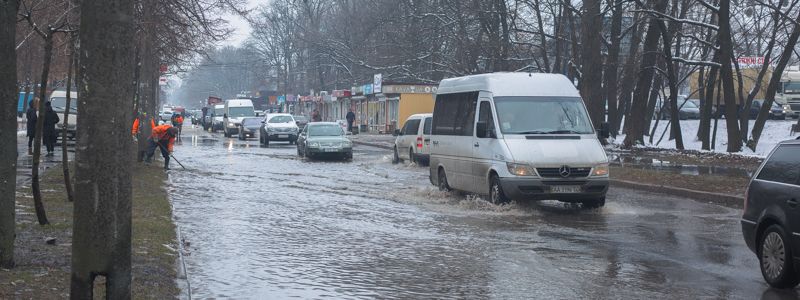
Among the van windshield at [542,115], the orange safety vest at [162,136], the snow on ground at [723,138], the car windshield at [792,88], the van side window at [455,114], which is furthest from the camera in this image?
the car windshield at [792,88]

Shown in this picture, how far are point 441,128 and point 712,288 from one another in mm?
10355

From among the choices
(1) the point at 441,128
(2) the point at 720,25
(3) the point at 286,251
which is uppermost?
(2) the point at 720,25

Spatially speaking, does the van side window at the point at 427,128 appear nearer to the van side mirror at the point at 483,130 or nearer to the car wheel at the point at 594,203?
the van side mirror at the point at 483,130

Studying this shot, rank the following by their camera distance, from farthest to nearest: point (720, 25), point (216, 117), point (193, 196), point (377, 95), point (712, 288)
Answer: point (216, 117) → point (377, 95) → point (720, 25) → point (193, 196) → point (712, 288)

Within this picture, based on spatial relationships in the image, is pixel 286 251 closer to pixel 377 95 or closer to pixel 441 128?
pixel 441 128

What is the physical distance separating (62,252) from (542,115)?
917cm

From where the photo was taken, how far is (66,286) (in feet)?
24.3

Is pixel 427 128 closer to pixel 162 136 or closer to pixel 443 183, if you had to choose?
pixel 162 136

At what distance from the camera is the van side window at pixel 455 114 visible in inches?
674

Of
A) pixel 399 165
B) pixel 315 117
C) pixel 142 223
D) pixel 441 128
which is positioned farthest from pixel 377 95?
pixel 142 223

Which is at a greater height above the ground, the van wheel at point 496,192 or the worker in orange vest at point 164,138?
the worker in orange vest at point 164,138

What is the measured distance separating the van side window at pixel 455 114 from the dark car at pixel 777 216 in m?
7.99

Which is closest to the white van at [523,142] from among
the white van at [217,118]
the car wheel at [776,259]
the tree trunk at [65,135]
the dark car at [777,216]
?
the dark car at [777,216]

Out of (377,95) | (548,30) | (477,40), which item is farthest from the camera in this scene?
(377,95)
